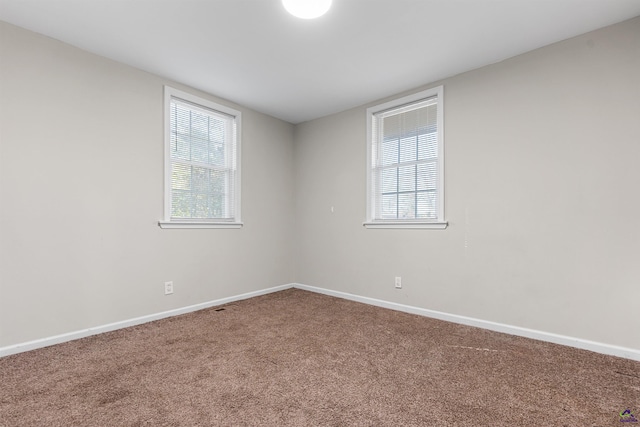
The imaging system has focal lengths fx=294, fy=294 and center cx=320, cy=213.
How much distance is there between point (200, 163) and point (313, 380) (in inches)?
104

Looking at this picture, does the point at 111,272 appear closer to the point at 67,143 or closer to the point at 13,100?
the point at 67,143

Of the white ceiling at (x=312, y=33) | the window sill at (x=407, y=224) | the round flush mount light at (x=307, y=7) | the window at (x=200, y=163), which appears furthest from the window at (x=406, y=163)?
the window at (x=200, y=163)

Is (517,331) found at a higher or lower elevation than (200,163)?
lower

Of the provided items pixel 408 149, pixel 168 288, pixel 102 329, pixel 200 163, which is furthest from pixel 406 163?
pixel 102 329

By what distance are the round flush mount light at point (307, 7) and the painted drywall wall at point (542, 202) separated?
1.64 meters

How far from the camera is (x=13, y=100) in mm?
2215

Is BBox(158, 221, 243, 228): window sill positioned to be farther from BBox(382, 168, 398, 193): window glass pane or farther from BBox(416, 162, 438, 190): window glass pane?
BBox(416, 162, 438, 190): window glass pane

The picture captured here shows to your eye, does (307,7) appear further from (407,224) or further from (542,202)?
(542,202)

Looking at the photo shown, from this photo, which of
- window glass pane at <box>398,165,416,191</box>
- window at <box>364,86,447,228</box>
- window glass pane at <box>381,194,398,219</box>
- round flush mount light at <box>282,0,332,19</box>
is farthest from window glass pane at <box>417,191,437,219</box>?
round flush mount light at <box>282,0,332,19</box>

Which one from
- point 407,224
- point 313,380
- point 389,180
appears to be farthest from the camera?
point 389,180

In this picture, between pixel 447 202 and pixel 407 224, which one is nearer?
pixel 447 202

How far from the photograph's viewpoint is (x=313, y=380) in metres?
1.82

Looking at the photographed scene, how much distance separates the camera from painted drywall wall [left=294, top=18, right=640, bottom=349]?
2184 mm

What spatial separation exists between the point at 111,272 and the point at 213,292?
3.64ft
